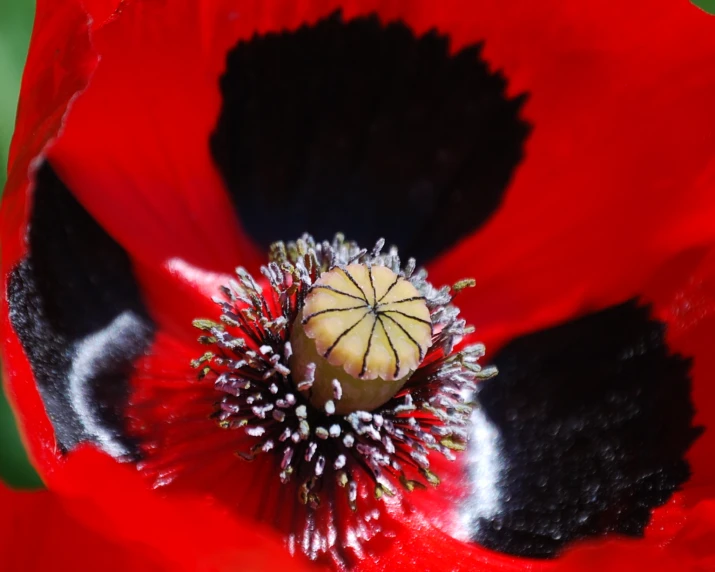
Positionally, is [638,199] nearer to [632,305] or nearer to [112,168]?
[632,305]

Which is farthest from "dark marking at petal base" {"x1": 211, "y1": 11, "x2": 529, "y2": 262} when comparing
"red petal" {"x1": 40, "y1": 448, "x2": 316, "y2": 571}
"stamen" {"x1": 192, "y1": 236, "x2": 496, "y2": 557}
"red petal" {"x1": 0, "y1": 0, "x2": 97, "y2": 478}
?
"red petal" {"x1": 40, "y1": 448, "x2": 316, "y2": 571}

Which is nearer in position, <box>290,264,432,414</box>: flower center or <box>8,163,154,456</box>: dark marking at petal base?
<box>8,163,154,456</box>: dark marking at petal base

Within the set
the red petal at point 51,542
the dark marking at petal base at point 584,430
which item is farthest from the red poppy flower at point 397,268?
the red petal at point 51,542

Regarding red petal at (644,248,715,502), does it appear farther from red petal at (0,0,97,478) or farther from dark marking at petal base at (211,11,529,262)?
red petal at (0,0,97,478)

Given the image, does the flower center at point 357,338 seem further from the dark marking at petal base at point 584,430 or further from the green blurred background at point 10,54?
the green blurred background at point 10,54

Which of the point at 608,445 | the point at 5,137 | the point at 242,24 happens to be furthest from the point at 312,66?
the point at 608,445

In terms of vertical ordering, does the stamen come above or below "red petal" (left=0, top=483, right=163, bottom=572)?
above
